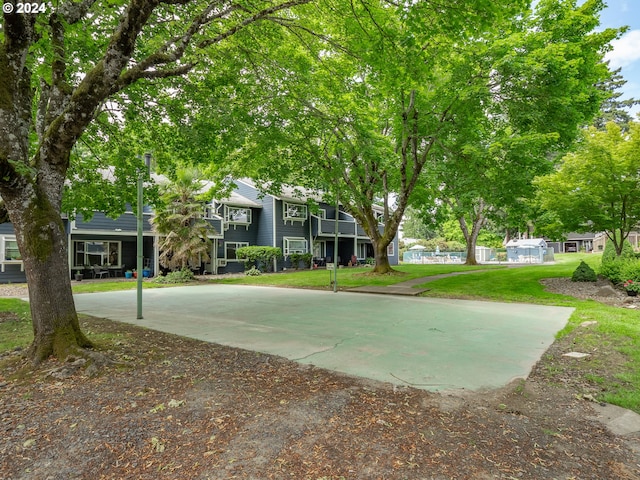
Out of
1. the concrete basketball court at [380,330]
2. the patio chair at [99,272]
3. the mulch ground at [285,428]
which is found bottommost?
the concrete basketball court at [380,330]

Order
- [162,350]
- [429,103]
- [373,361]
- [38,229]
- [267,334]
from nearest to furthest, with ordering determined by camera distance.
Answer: [38,229] → [373,361] → [162,350] → [267,334] → [429,103]

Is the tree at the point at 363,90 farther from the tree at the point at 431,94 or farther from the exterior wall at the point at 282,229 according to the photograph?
the exterior wall at the point at 282,229

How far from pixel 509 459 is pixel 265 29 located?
872cm

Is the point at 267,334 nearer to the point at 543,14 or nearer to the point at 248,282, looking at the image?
the point at 248,282

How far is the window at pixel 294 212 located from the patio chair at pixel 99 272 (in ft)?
37.8

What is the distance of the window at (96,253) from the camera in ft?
66.7

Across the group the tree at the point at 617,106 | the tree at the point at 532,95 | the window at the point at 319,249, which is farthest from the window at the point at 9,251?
the tree at the point at 617,106

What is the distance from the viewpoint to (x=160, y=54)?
17.0ft

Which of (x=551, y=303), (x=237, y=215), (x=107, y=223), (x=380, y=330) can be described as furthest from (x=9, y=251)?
(x=551, y=303)

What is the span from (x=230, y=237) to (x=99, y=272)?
790 centimetres

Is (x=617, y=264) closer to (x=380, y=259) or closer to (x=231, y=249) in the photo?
(x=380, y=259)

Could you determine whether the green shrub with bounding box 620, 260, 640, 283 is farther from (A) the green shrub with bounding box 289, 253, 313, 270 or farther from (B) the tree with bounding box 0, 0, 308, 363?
→ (A) the green shrub with bounding box 289, 253, 313, 270

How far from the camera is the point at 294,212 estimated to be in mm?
27109

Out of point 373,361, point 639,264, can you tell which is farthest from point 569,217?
point 373,361
